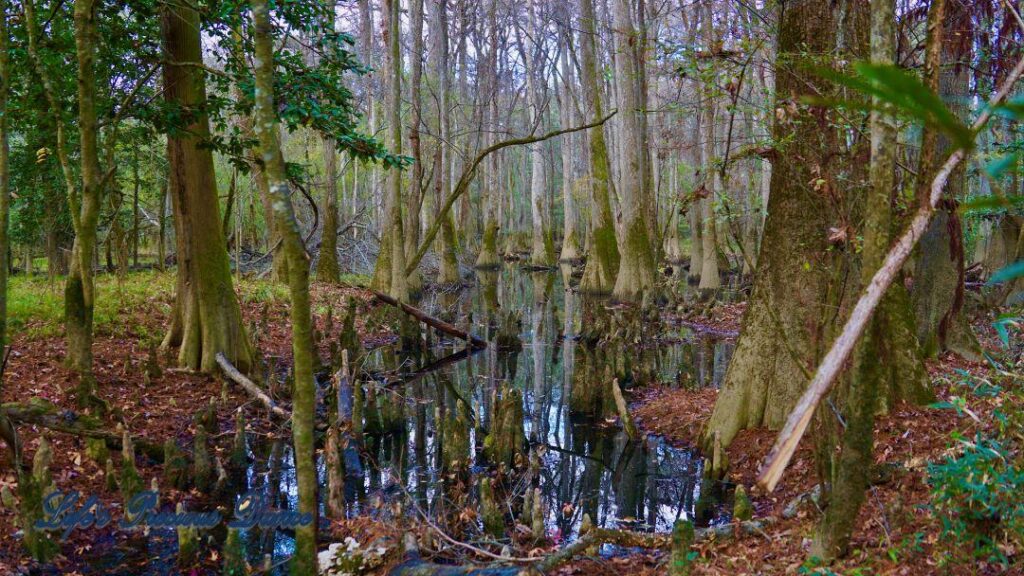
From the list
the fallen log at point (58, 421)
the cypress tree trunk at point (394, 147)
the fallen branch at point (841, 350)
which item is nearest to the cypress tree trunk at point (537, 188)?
the cypress tree trunk at point (394, 147)

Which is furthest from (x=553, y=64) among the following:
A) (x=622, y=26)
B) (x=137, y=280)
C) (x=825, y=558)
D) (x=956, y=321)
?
(x=825, y=558)

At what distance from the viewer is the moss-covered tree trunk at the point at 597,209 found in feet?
53.4

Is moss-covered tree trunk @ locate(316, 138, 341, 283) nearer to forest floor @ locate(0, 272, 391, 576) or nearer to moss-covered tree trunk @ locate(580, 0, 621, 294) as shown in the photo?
forest floor @ locate(0, 272, 391, 576)

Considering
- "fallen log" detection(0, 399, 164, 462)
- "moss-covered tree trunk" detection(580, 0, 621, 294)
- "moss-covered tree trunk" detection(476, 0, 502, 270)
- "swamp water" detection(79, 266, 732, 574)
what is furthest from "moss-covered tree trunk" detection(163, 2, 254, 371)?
"moss-covered tree trunk" detection(476, 0, 502, 270)

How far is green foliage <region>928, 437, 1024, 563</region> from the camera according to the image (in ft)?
8.48

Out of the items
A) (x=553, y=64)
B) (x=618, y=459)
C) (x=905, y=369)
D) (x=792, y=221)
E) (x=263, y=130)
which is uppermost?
(x=553, y=64)

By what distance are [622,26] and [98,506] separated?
480 inches

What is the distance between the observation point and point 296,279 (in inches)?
128

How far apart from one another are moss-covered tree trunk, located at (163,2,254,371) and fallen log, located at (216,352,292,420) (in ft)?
0.66

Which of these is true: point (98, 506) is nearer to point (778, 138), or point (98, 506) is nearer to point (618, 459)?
point (618, 459)

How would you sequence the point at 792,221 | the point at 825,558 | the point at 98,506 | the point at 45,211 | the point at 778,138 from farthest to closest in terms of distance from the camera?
1. the point at 45,211
2. the point at 792,221
3. the point at 778,138
4. the point at 98,506
5. the point at 825,558

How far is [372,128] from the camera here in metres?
26.0

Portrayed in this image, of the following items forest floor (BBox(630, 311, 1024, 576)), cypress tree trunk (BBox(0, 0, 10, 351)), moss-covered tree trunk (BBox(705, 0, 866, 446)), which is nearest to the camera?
forest floor (BBox(630, 311, 1024, 576))

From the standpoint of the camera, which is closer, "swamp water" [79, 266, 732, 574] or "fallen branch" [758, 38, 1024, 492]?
"fallen branch" [758, 38, 1024, 492]
